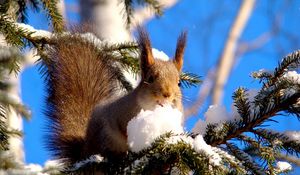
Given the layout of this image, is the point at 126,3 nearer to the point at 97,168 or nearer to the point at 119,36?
the point at 119,36

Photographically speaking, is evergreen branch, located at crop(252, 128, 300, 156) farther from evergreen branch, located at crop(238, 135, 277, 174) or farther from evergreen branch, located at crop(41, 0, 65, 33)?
evergreen branch, located at crop(41, 0, 65, 33)

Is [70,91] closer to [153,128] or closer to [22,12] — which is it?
[22,12]

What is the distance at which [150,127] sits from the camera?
1.16m

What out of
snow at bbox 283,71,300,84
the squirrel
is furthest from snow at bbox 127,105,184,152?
the squirrel

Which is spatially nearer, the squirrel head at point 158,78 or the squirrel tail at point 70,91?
the squirrel head at point 158,78

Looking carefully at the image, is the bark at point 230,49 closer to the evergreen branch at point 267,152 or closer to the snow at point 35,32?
the snow at point 35,32

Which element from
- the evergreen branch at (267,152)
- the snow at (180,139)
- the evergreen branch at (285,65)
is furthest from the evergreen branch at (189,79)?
the snow at (180,139)

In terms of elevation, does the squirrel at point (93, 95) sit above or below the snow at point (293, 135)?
above

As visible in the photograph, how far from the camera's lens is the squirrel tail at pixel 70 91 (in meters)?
1.75

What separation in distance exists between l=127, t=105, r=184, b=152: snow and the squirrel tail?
0.54m

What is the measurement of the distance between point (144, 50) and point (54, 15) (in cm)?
30

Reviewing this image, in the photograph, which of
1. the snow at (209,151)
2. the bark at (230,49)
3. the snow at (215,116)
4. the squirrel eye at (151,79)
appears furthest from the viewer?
the bark at (230,49)

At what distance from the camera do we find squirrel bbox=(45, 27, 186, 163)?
1642 mm

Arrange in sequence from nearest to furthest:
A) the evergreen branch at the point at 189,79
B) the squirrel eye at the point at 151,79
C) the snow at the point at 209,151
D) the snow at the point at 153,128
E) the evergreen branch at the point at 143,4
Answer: the snow at the point at 209,151, the snow at the point at 153,128, the squirrel eye at the point at 151,79, the evergreen branch at the point at 189,79, the evergreen branch at the point at 143,4
